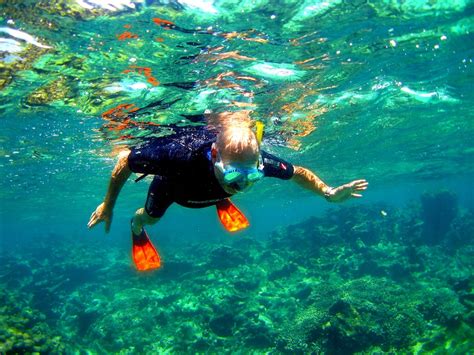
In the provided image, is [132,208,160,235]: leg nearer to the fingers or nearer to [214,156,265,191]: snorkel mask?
the fingers

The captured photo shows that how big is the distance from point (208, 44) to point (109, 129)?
8.04 m

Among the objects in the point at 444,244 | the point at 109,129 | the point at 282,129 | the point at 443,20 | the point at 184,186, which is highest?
the point at 443,20

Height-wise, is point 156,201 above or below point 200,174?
below

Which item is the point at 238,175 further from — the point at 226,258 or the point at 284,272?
the point at 226,258

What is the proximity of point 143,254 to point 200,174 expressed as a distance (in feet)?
9.84

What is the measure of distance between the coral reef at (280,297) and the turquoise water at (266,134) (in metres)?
0.10

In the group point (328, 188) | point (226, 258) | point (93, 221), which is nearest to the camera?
point (93, 221)

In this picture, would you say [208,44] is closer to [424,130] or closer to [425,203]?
[424,130]

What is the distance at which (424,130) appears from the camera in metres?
22.4

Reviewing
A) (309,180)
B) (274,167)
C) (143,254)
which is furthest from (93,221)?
(309,180)

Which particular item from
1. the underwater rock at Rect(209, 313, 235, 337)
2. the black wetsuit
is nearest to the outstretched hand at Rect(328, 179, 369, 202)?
the black wetsuit

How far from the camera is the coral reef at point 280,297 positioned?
40.2 ft

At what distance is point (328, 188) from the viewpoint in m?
6.44

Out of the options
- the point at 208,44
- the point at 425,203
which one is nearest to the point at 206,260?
the point at 208,44
